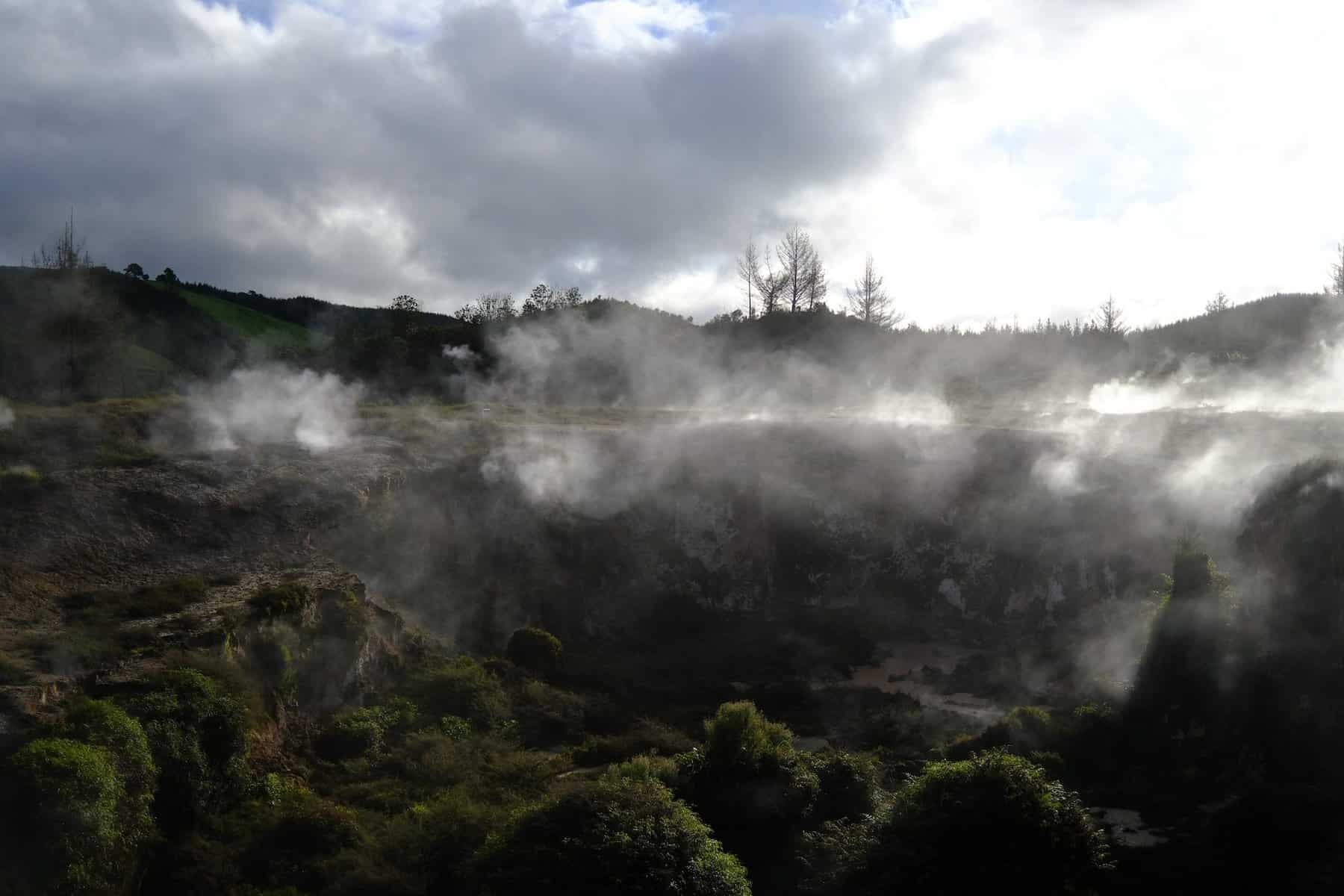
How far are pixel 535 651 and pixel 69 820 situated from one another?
558 inches

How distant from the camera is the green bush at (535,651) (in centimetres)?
2803

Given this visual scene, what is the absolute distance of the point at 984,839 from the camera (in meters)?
16.1

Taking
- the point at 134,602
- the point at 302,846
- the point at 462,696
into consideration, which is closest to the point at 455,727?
the point at 462,696

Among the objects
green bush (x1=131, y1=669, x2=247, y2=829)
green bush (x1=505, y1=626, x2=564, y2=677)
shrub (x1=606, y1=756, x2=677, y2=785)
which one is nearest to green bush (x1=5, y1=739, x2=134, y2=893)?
green bush (x1=131, y1=669, x2=247, y2=829)

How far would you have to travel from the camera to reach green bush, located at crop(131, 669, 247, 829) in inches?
683

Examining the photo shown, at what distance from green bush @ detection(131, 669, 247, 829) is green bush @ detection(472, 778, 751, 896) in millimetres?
5779

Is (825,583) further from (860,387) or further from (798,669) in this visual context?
(860,387)

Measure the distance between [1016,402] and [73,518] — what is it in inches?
1761

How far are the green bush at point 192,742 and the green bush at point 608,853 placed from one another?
578 cm

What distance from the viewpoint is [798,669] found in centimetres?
3012

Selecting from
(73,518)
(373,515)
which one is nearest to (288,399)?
(373,515)

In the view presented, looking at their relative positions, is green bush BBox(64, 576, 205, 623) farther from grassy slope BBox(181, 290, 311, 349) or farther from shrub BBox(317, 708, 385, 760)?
grassy slope BBox(181, 290, 311, 349)

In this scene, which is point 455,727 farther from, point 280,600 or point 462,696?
point 280,600

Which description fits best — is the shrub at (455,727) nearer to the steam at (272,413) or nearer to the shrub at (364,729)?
the shrub at (364,729)
